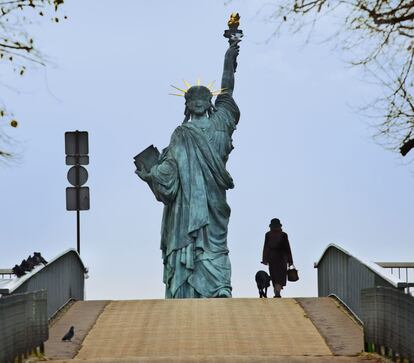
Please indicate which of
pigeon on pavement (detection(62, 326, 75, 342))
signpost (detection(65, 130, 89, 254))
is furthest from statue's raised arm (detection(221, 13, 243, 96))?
pigeon on pavement (detection(62, 326, 75, 342))

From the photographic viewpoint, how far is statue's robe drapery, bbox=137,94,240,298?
37.2m

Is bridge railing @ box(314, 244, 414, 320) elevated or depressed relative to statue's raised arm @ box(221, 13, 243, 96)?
depressed

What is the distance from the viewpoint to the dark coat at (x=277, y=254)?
103ft

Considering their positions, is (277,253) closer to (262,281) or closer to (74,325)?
(262,281)

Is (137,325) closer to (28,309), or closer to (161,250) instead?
(28,309)

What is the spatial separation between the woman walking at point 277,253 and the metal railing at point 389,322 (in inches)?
377

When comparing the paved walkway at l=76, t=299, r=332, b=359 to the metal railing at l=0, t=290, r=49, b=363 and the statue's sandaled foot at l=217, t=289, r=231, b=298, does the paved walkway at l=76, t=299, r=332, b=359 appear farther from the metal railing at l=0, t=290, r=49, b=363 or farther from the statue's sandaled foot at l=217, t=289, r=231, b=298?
the statue's sandaled foot at l=217, t=289, r=231, b=298

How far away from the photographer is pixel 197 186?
37.9 meters

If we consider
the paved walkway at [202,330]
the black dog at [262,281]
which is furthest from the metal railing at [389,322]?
the black dog at [262,281]

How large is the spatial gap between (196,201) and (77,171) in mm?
4827

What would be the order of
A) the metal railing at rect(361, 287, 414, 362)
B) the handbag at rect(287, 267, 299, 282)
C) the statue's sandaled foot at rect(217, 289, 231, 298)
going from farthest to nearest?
1. the statue's sandaled foot at rect(217, 289, 231, 298)
2. the handbag at rect(287, 267, 299, 282)
3. the metal railing at rect(361, 287, 414, 362)

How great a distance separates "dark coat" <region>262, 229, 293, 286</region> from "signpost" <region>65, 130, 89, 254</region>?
4084 millimetres

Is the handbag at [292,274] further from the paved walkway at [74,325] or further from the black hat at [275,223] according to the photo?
the paved walkway at [74,325]

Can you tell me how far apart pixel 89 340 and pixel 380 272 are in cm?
415
